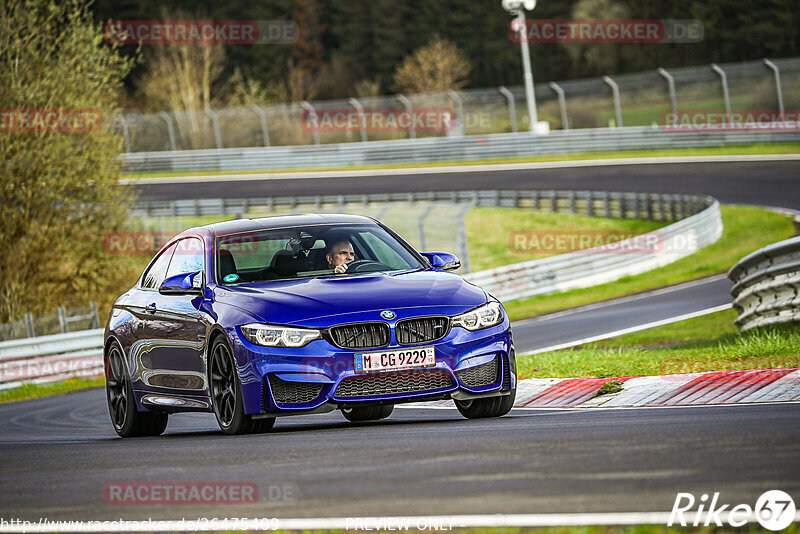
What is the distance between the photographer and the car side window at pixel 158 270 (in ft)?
35.7

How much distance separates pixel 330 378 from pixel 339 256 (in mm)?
1569

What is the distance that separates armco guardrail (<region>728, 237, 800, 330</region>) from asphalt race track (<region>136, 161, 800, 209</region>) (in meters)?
19.7

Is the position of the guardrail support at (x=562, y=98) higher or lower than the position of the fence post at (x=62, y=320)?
higher

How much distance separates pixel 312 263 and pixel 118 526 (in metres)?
4.49

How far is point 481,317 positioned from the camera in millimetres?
9070

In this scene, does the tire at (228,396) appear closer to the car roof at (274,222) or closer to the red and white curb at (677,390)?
the car roof at (274,222)

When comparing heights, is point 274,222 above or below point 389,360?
above

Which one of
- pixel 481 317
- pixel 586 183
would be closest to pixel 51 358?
pixel 481 317

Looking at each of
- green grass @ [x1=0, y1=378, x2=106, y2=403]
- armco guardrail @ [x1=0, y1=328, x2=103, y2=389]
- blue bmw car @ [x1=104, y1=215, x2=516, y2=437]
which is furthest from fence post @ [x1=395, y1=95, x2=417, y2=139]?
blue bmw car @ [x1=104, y1=215, x2=516, y2=437]

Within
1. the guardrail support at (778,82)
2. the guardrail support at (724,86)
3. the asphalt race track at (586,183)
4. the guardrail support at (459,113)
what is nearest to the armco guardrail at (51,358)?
the asphalt race track at (586,183)

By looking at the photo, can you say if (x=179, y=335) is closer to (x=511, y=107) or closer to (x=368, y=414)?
(x=368, y=414)

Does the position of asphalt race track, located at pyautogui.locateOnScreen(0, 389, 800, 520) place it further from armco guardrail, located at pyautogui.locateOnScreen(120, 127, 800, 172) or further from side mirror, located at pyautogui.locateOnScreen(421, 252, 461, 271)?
armco guardrail, located at pyautogui.locateOnScreen(120, 127, 800, 172)

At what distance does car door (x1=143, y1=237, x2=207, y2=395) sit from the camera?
9688 millimetres

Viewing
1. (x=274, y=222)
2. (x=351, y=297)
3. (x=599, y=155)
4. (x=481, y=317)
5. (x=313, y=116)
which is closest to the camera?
(x=351, y=297)
